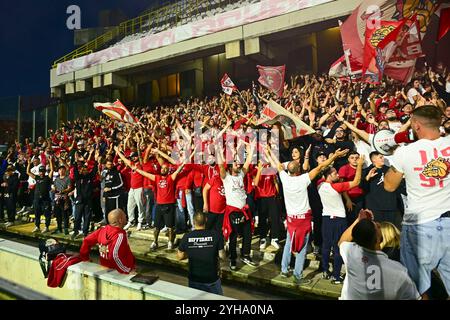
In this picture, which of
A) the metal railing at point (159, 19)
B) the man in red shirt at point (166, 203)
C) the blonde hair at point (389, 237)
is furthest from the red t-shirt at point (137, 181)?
the metal railing at point (159, 19)

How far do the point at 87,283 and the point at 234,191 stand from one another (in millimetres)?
2992

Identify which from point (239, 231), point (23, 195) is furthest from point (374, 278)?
point (23, 195)

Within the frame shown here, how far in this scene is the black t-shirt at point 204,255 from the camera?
379 centimetres

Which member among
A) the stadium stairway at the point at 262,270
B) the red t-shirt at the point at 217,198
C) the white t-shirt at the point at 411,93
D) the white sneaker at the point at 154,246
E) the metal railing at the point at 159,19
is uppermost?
the metal railing at the point at 159,19

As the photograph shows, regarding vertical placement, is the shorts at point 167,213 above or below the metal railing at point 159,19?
below

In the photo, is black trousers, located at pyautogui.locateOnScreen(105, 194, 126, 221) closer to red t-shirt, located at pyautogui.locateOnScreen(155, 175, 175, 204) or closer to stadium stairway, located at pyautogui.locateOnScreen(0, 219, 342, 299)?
stadium stairway, located at pyautogui.locateOnScreen(0, 219, 342, 299)

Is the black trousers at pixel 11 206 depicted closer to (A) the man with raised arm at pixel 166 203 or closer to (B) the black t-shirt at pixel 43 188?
(B) the black t-shirt at pixel 43 188

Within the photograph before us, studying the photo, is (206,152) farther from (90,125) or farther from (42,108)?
(42,108)

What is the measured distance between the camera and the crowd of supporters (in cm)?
516

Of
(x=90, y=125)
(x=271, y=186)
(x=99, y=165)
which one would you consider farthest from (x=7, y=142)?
(x=271, y=186)

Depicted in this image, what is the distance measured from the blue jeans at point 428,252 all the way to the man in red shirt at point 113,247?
3.17 m

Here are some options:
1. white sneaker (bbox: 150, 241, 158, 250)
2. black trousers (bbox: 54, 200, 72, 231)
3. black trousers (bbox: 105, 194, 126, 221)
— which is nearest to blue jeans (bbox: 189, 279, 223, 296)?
white sneaker (bbox: 150, 241, 158, 250)

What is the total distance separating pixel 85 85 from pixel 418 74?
21769mm

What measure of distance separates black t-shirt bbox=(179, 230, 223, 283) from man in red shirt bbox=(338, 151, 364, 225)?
259 centimetres
